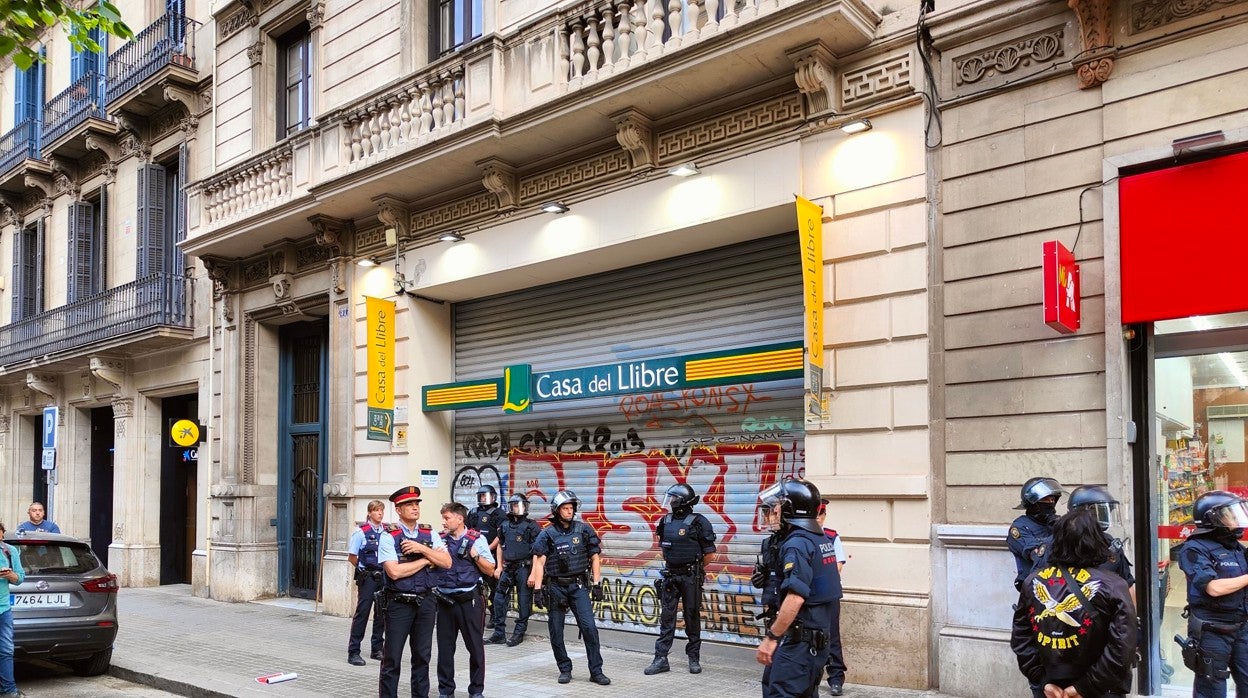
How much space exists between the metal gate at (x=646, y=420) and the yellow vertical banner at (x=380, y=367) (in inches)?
40.8

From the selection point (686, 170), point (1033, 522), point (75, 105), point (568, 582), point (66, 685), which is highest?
point (75, 105)

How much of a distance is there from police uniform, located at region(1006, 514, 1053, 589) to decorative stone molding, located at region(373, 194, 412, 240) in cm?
934

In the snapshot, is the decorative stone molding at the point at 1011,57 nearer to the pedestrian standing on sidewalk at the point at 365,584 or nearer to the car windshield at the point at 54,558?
the pedestrian standing on sidewalk at the point at 365,584

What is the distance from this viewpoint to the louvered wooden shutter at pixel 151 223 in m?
18.9

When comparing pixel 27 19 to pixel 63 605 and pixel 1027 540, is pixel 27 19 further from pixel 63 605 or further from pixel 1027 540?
pixel 1027 540

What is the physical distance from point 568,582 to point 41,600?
209 inches

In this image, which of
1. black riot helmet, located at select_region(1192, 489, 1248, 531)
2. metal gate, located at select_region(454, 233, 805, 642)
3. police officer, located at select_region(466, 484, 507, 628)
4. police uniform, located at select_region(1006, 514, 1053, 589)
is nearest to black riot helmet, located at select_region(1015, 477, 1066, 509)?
police uniform, located at select_region(1006, 514, 1053, 589)

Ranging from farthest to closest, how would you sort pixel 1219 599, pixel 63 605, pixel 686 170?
pixel 686 170, pixel 63 605, pixel 1219 599

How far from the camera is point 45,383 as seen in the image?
22578 millimetres

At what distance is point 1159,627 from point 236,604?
44.3 feet

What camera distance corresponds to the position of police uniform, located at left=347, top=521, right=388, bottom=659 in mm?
10578

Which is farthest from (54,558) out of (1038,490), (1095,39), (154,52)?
(154,52)

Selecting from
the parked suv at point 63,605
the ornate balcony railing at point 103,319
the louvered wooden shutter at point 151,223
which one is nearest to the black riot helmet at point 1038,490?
the parked suv at point 63,605

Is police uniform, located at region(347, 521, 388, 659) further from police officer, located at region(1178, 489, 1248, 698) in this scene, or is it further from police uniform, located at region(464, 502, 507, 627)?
police officer, located at region(1178, 489, 1248, 698)
